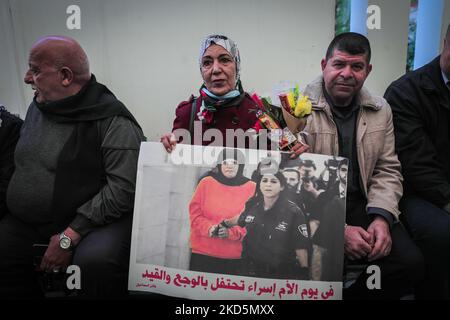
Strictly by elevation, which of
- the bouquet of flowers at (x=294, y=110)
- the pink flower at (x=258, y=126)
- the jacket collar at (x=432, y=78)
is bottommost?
the pink flower at (x=258, y=126)

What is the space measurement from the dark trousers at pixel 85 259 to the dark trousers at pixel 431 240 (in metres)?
1.44

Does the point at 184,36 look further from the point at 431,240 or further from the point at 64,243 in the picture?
the point at 431,240

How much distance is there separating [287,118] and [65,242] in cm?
118

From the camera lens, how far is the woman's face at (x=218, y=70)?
176 centimetres

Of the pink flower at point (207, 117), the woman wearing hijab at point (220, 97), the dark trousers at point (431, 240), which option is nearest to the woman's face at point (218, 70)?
the woman wearing hijab at point (220, 97)

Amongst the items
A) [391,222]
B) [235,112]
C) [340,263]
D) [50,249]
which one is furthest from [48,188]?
[391,222]

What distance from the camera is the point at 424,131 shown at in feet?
5.86

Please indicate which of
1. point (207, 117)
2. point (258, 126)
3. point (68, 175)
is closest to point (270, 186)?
point (258, 126)

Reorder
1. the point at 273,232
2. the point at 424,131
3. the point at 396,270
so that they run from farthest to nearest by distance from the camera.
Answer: the point at 424,131, the point at 396,270, the point at 273,232

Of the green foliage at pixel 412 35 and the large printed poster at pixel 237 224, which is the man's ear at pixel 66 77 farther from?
the green foliage at pixel 412 35

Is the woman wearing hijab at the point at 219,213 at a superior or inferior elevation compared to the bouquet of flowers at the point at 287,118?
inferior

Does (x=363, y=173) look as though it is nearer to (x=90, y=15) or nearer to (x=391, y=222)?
(x=391, y=222)

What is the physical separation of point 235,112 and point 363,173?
29.0 inches
